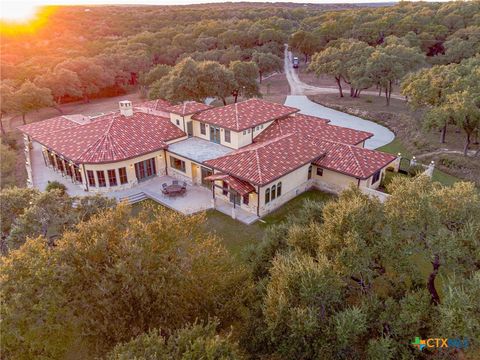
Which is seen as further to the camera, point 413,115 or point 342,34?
point 342,34

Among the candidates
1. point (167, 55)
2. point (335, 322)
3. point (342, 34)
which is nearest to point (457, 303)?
point (335, 322)

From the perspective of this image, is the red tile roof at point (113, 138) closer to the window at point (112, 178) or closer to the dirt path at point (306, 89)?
the window at point (112, 178)

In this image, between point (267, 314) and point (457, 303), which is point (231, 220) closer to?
point (267, 314)

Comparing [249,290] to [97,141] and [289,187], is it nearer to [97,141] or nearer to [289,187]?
[289,187]

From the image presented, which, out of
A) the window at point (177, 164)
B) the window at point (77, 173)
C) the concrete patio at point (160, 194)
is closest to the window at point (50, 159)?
the concrete patio at point (160, 194)

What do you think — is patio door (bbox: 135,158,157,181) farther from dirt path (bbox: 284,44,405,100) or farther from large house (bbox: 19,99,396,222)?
dirt path (bbox: 284,44,405,100)
